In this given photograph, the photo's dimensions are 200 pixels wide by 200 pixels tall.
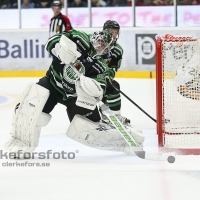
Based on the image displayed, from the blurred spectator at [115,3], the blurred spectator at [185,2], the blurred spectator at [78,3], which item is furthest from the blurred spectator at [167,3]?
the blurred spectator at [78,3]

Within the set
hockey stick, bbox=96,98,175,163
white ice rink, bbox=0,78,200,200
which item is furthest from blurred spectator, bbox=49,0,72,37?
hockey stick, bbox=96,98,175,163

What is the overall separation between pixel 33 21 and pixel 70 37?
16.1 feet

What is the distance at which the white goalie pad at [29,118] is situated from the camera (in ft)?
13.4

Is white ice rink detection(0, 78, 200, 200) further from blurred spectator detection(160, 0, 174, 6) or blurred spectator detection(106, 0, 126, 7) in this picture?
blurred spectator detection(106, 0, 126, 7)

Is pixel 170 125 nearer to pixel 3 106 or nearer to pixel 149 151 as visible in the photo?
pixel 149 151

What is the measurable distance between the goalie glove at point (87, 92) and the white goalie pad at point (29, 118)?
0.84 ft

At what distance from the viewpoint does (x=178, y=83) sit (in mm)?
4598

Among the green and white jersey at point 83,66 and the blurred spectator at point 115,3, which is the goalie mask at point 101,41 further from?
the blurred spectator at point 115,3

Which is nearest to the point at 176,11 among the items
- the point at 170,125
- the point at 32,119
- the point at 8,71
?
the point at 8,71

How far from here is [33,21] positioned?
29.3 feet

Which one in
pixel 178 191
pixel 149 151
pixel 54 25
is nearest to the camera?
pixel 178 191

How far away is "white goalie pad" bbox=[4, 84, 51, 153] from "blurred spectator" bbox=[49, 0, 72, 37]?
173 inches

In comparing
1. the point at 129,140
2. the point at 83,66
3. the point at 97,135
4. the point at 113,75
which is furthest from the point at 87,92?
the point at 113,75

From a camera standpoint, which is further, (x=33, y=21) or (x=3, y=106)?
(x=33, y=21)
